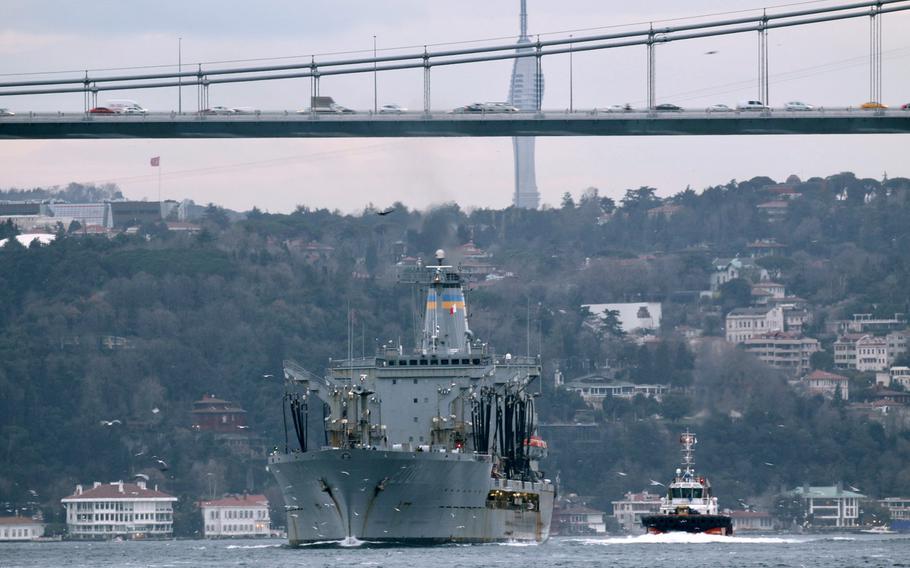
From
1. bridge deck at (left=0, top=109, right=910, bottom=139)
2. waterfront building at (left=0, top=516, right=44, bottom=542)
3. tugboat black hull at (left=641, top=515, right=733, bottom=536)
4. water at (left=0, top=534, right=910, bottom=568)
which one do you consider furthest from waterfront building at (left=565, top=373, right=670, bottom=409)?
bridge deck at (left=0, top=109, right=910, bottom=139)

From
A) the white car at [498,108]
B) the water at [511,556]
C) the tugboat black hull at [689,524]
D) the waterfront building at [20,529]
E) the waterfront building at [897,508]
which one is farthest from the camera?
the waterfront building at [897,508]

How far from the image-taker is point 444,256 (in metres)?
92.5

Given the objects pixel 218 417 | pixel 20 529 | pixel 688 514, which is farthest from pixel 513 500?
pixel 218 417

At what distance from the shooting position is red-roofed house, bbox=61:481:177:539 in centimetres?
13175

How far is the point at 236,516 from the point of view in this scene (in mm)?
134125

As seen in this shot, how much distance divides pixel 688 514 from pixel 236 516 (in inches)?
1760

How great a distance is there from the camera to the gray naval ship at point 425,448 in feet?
252

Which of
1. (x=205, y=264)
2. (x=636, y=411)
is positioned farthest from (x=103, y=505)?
(x=205, y=264)

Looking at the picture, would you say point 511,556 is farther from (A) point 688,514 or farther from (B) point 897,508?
(B) point 897,508

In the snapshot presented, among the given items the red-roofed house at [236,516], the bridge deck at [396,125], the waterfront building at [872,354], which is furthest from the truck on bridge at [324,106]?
the waterfront building at [872,354]

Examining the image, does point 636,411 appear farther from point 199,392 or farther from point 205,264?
point 205,264

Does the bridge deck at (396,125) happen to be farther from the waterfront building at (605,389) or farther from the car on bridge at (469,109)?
the waterfront building at (605,389)

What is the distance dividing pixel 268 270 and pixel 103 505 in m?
58.3

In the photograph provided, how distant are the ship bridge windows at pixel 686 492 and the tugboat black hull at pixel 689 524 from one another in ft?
3.96
